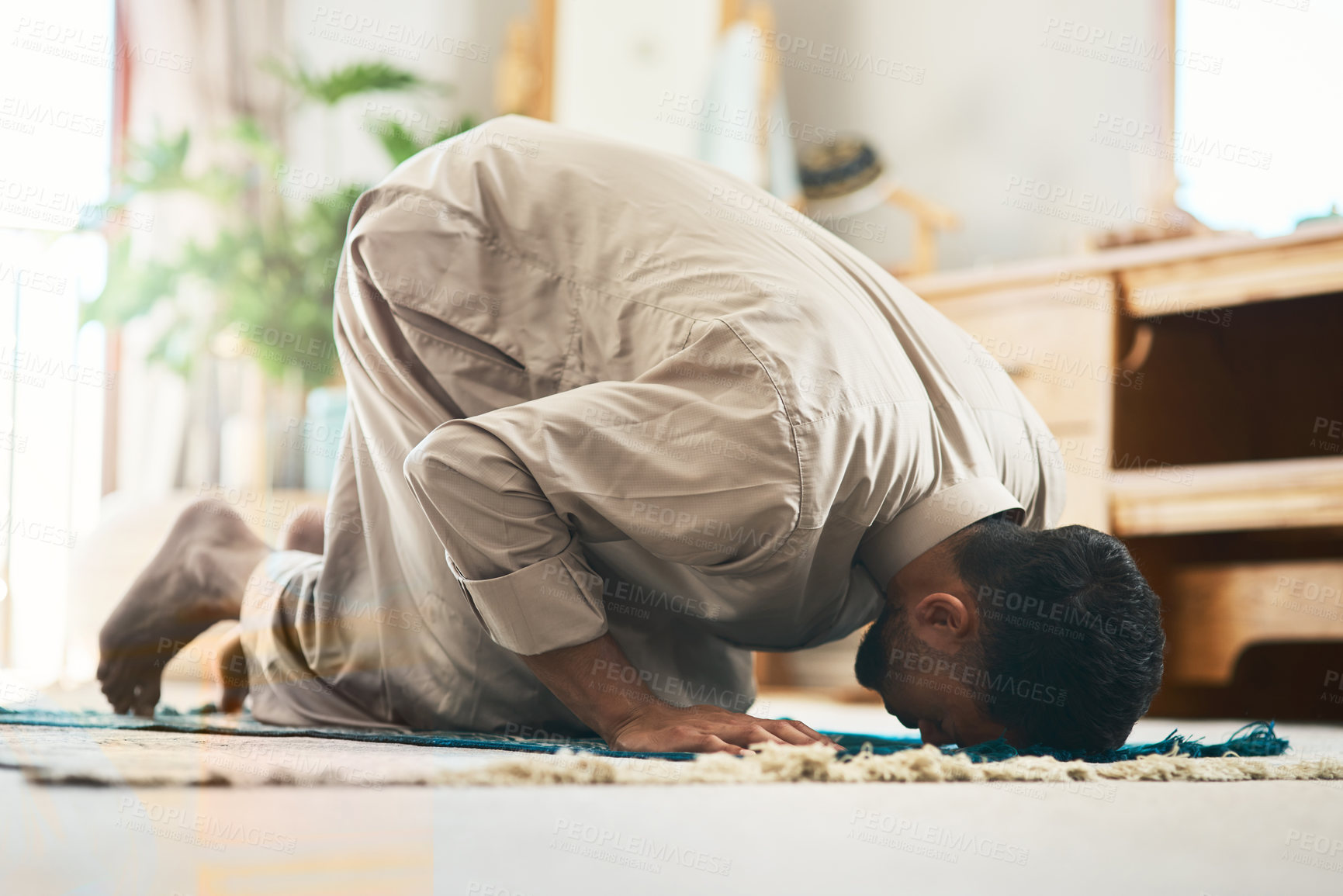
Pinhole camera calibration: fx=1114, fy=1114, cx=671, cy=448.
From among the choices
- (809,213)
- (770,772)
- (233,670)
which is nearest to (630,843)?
(770,772)

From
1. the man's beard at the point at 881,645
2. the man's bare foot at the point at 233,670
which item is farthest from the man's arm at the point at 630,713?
the man's bare foot at the point at 233,670

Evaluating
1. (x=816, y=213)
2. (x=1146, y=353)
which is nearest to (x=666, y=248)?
(x=1146, y=353)

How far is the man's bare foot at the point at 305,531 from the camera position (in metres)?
1.35

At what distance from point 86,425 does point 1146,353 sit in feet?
7.59

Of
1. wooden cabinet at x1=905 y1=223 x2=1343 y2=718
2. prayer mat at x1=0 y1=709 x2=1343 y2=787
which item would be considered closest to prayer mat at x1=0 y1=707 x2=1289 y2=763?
prayer mat at x1=0 y1=709 x2=1343 y2=787

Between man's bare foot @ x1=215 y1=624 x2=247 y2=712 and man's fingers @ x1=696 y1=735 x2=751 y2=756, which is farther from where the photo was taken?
man's bare foot @ x1=215 y1=624 x2=247 y2=712

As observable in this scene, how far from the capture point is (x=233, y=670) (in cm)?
124

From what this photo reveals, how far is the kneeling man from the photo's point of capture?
2.78 feet

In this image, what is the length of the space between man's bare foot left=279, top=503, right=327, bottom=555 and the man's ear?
2.39 feet

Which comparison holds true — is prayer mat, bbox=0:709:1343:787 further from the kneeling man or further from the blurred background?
the blurred background

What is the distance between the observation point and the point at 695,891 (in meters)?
0.50

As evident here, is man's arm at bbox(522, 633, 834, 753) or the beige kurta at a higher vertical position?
the beige kurta

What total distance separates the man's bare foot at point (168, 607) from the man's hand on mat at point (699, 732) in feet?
1.88

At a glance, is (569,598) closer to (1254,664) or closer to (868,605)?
(868,605)
